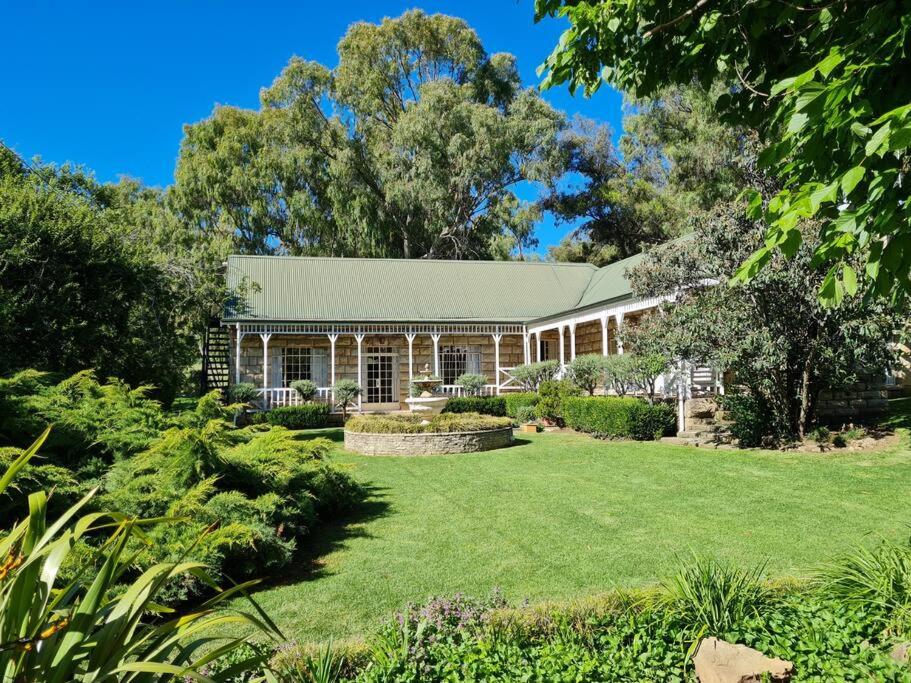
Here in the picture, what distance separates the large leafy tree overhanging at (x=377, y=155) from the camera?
3259 cm

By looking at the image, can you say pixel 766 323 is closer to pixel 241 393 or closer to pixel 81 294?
pixel 81 294

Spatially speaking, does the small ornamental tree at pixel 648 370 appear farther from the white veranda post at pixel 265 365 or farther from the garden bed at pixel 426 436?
the white veranda post at pixel 265 365

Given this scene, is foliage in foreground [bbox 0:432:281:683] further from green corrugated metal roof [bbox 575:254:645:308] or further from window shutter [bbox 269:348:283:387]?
window shutter [bbox 269:348:283:387]

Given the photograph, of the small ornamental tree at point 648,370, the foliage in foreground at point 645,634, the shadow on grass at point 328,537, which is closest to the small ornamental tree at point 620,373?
the small ornamental tree at point 648,370

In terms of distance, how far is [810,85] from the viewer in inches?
103

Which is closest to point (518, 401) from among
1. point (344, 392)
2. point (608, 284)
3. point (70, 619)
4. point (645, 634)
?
point (344, 392)

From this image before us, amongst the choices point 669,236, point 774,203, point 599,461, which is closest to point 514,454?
point 599,461

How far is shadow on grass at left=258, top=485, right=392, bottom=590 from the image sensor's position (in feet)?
18.0

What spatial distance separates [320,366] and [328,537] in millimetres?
17023

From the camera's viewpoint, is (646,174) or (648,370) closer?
(648,370)

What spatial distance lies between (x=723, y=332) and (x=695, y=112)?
17.9 m

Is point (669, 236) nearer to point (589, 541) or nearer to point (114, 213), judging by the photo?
point (114, 213)

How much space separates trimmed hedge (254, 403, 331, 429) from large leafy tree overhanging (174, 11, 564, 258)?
1626 centimetres

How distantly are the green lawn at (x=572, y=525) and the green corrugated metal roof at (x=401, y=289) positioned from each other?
41.2 feet
